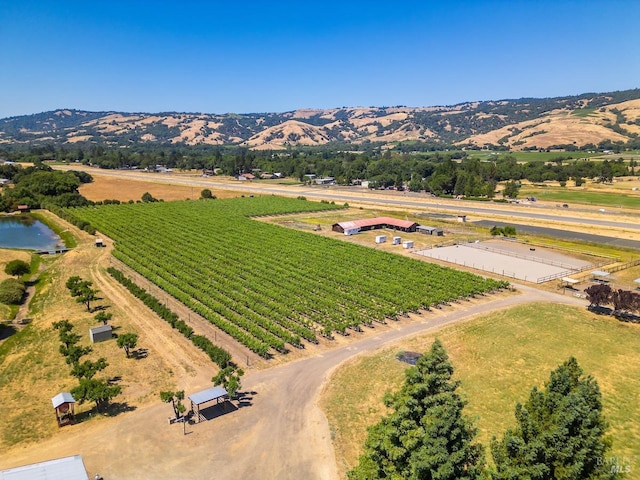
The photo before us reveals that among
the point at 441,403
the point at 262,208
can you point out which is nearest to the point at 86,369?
the point at 441,403

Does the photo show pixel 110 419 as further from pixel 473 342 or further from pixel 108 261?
pixel 108 261

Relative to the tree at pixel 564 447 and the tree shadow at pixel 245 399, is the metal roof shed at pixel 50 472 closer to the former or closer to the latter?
the tree shadow at pixel 245 399

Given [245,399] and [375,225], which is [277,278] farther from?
[375,225]

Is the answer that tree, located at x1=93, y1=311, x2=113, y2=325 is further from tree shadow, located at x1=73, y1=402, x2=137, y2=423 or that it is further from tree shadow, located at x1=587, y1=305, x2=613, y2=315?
tree shadow, located at x1=587, y1=305, x2=613, y2=315

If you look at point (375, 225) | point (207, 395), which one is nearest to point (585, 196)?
point (375, 225)

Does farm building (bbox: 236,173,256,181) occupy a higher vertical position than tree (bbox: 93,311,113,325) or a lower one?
higher

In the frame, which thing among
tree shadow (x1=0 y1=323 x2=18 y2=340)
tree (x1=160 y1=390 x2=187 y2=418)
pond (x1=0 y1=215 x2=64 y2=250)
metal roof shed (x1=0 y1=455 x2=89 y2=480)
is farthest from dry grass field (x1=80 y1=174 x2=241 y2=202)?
metal roof shed (x1=0 y1=455 x2=89 y2=480)

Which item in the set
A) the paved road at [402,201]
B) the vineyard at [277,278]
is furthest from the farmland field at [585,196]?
the vineyard at [277,278]
